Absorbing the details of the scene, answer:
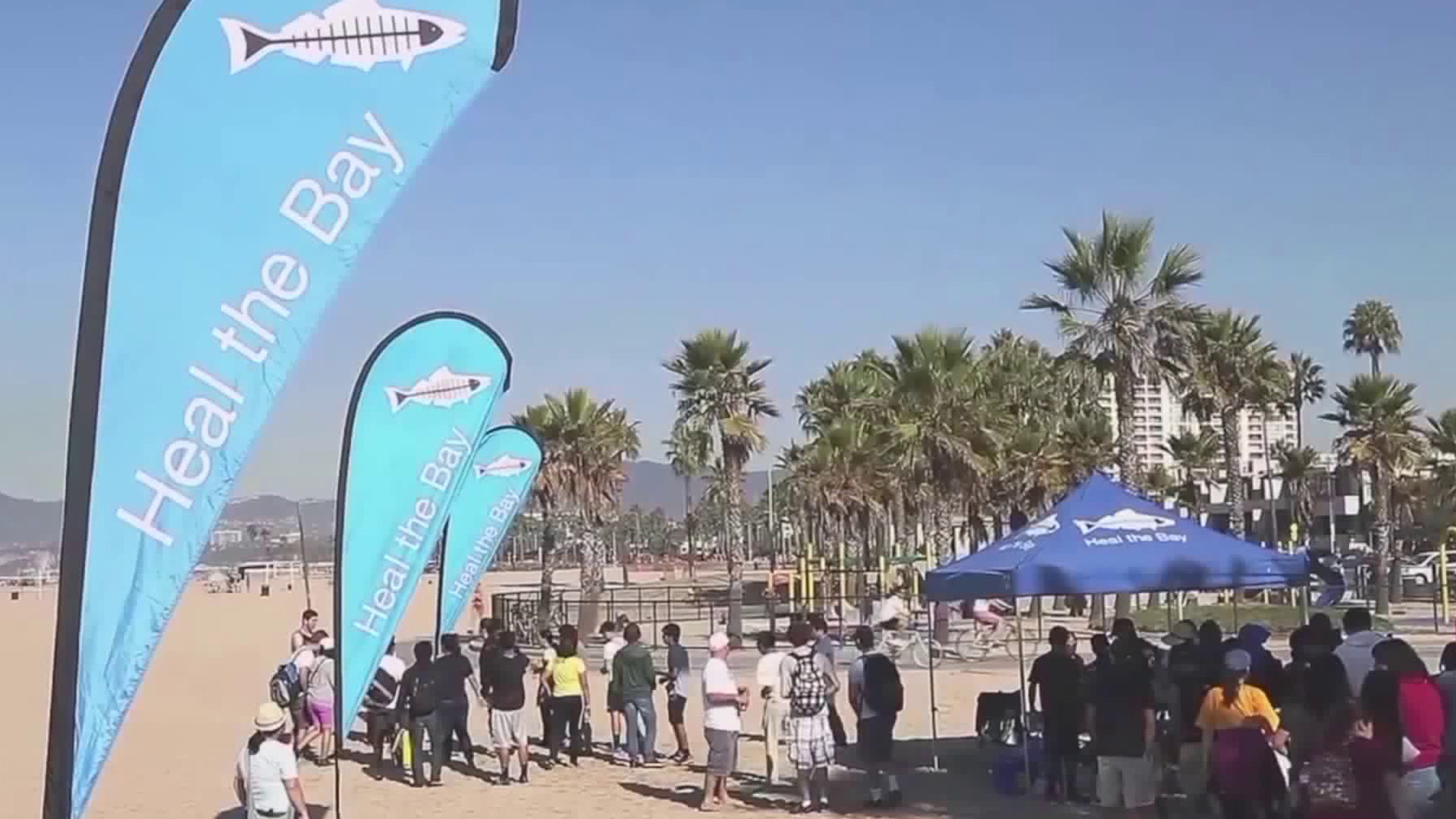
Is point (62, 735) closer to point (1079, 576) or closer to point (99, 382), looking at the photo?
point (99, 382)

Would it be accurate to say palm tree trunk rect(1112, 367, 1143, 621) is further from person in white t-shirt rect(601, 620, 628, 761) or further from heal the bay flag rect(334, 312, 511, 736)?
heal the bay flag rect(334, 312, 511, 736)

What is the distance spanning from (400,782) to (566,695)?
70.8 inches

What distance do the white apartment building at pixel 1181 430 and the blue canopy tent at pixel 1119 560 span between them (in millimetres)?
21759

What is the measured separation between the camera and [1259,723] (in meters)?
9.20

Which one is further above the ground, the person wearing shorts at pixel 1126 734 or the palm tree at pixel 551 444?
the palm tree at pixel 551 444

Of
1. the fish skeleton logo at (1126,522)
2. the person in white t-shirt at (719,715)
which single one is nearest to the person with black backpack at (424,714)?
the person in white t-shirt at (719,715)

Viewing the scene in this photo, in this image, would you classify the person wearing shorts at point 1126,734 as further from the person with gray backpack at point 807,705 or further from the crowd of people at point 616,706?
the person with gray backpack at point 807,705

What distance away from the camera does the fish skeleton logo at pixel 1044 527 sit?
43.6 ft

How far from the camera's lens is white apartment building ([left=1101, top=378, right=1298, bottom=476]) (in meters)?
62.6

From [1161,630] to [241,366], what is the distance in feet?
101

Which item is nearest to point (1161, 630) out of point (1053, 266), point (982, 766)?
point (1053, 266)

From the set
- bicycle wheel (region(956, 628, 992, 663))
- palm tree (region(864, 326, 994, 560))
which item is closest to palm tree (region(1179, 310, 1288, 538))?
palm tree (region(864, 326, 994, 560))

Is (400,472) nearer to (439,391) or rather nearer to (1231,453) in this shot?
(439,391)

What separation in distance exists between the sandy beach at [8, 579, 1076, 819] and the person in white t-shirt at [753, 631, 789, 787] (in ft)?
1.22
